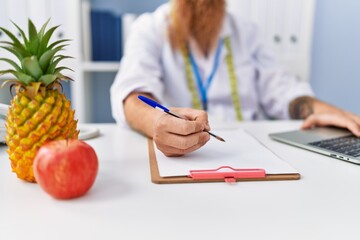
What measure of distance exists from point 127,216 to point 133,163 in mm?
220

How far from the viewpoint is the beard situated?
137 centimetres

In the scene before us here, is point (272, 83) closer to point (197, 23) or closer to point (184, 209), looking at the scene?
point (197, 23)

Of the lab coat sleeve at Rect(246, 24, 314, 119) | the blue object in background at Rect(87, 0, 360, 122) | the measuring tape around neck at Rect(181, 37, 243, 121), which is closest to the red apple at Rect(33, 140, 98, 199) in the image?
the measuring tape around neck at Rect(181, 37, 243, 121)

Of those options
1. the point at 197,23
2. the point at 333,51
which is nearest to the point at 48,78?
the point at 197,23

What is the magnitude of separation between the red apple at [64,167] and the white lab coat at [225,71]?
799 mm

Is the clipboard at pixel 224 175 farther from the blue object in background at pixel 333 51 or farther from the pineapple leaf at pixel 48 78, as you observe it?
the blue object in background at pixel 333 51

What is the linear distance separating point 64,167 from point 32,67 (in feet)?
0.48

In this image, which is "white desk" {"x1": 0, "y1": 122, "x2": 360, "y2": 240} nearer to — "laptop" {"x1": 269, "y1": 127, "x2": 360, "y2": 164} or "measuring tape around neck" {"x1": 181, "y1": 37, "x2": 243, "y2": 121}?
"laptop" {"x1": 269, "y1": 127, "x2": 360, "y2": 164}

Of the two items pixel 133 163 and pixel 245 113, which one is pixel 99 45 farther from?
pixel 133 163

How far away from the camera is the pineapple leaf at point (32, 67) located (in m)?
0.46

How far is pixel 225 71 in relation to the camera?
141cm

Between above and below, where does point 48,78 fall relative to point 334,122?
above

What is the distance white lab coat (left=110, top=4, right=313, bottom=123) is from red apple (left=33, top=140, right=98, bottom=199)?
80 centimetres

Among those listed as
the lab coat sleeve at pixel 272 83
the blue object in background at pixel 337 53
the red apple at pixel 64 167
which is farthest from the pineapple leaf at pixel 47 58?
the blue object in background at pixel 337 53
